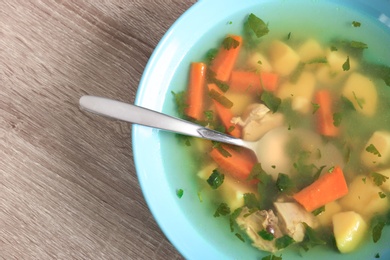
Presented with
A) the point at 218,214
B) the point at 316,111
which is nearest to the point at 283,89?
the point at 316,111

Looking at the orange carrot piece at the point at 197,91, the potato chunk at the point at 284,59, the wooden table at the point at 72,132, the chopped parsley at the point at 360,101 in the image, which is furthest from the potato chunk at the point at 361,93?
the wooden table at the point at 72,132

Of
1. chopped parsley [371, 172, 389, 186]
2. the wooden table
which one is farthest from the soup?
the wooden table

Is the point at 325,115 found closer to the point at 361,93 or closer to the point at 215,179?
the point at 361,93

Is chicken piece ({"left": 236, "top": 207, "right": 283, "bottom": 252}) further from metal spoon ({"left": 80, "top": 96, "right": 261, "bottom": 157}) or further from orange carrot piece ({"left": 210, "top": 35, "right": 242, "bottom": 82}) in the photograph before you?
orange carrot piece ({"left": 210, "top": 35, "right": 242, "bottom": 82})

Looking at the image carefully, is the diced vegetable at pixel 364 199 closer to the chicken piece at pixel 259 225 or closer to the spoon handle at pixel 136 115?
the chicken piece at pixel 259 225

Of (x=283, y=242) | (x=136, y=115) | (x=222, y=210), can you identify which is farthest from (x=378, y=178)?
(x=136, y=115)

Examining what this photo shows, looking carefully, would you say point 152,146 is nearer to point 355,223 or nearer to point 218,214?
point 218,214
